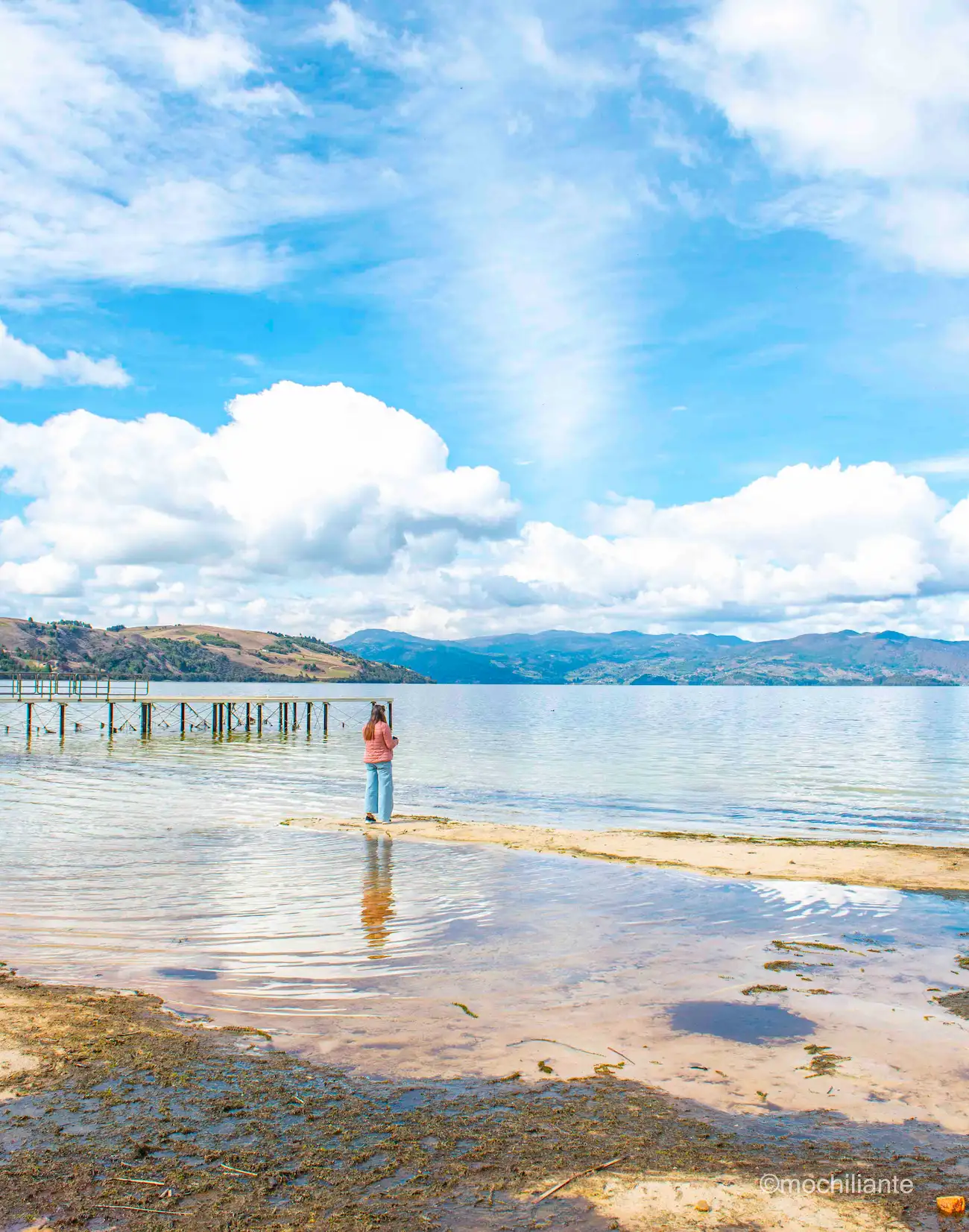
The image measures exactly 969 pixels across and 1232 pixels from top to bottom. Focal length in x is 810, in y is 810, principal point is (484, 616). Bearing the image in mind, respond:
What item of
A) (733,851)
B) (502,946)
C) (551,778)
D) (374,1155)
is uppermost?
(374,1155)

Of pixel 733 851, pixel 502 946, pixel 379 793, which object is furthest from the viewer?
pixel 379 793

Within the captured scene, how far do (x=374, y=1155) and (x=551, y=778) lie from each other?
35.6 meters

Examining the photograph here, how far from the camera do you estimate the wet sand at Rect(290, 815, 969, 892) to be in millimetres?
16859

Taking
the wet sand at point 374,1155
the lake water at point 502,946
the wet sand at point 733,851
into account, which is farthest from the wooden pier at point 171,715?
the wet sand at point 374,1155

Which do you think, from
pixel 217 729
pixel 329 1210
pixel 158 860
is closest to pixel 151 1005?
pixel 329 1210

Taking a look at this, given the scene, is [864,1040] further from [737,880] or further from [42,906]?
[42,906]

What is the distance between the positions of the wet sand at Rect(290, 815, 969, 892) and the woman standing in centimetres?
59

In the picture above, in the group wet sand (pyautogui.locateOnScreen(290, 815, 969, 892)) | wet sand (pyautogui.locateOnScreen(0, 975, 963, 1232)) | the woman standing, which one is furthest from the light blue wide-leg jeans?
wet sand (pyautogui.locateOnScreen(0, 975, 963, 1232))

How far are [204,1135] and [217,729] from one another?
72.7m

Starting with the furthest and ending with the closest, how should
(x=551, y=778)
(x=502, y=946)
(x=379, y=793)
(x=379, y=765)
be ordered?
1. (x=551, y=778)
2. (x=379, y=793)
3. (x=379, y=765)
4. (x=502, y=946)

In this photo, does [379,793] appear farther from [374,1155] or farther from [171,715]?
[171,715]

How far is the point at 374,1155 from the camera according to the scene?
5.46 meters

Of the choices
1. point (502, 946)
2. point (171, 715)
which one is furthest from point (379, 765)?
point (171, 715)

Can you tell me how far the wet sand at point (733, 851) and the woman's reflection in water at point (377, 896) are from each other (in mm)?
2139
